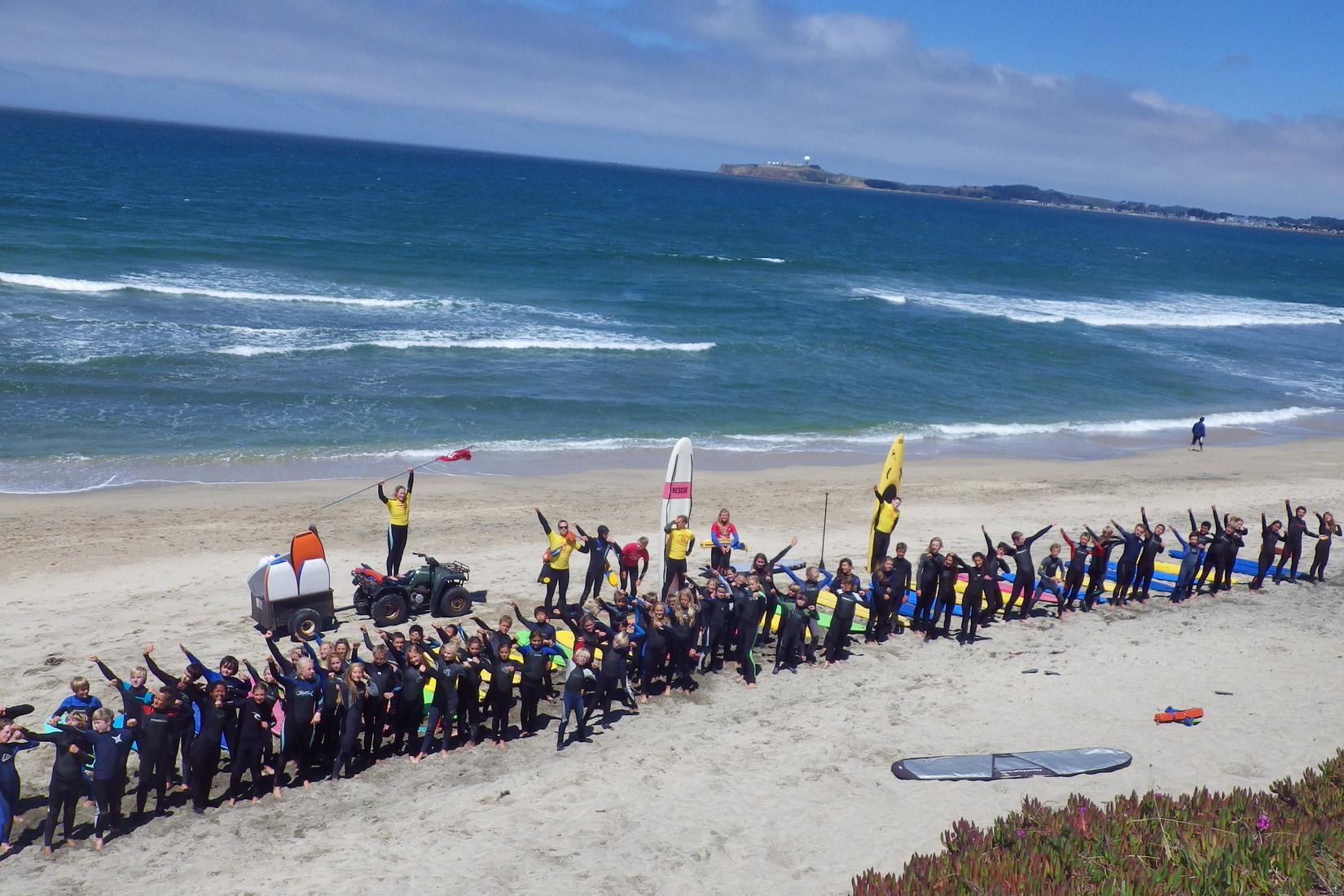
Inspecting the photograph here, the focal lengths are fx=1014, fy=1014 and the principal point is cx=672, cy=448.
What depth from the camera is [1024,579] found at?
552 inches

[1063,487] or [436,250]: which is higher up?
[436,250]

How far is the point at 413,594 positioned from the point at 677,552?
360cm

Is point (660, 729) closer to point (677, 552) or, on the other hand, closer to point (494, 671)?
point (494, 671)

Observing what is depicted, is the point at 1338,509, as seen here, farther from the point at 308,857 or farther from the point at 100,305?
the point at 100,305

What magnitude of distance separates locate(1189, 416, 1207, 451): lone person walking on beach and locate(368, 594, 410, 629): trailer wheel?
908 inches

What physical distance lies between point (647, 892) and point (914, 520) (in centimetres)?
1347

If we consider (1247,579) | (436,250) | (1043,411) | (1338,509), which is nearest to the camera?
(1247,579)

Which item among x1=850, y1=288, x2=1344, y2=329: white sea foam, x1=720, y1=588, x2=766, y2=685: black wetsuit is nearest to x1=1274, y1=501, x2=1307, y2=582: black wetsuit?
x1=720, y1=588, x2=766, y2=685: black wetsuit

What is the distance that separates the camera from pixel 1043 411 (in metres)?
33.0

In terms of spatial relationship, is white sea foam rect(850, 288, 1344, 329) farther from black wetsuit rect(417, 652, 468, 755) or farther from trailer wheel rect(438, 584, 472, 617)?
black wetsuit rect(417, 652, 468, 755)

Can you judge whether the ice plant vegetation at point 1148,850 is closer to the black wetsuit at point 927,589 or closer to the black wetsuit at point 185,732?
the black wetsuit at point 927,589

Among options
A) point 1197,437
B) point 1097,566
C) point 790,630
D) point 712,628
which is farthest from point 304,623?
point 1197,437

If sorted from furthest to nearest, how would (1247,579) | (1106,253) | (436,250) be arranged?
(1106,253) < (436,250) < (1247,579)

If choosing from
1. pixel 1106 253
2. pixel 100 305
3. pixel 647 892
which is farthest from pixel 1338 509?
pixel 1106 253
